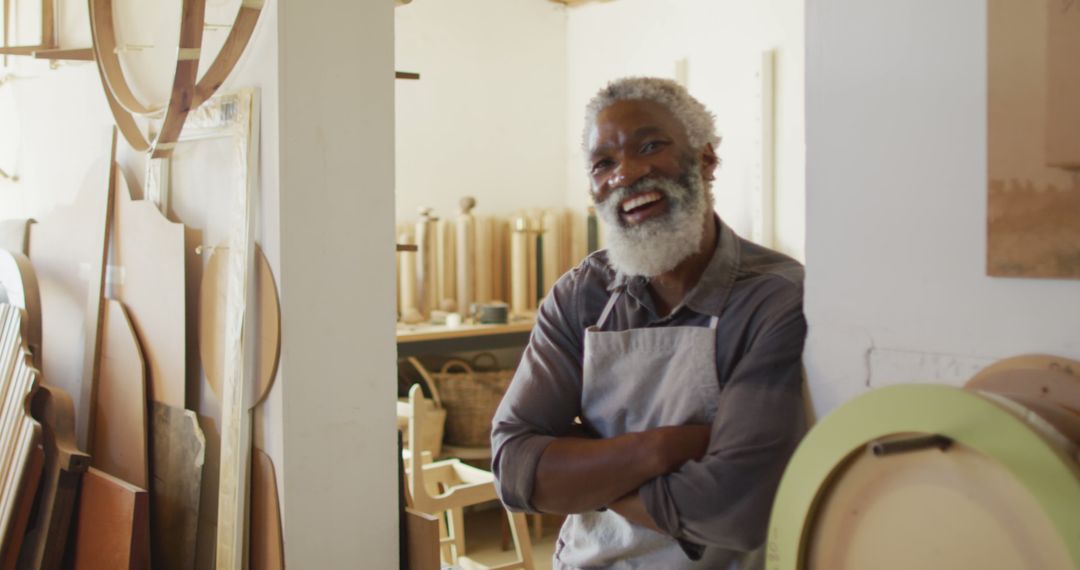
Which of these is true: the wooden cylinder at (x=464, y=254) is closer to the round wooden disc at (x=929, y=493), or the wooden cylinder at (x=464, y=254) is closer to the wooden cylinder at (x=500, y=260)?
the wooden cylinder at (x=500, y=260)

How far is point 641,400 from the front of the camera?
1559mm

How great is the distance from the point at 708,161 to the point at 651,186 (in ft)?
0.48

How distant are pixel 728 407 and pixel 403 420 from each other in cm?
297

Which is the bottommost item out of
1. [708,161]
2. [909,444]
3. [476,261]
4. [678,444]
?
[678,444]

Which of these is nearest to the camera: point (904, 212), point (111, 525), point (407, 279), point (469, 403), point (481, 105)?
point (904, 212)

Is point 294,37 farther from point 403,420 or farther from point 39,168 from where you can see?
point 403,420

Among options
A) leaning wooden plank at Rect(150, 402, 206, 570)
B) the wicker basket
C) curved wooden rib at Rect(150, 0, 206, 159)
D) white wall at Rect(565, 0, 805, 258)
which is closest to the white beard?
curved wooden rib at Rect(150, 0, 206, 159)

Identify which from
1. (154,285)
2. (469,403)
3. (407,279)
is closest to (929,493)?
(154,285)

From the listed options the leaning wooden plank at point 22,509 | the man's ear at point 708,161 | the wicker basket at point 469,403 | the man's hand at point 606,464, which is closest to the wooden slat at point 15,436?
the leaning wooden plank at point 22,509

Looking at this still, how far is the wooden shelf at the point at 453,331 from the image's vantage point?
14.5 ft

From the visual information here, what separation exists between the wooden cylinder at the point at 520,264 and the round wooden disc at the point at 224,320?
113 inches

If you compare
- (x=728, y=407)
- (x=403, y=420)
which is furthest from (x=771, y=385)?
(x=403, y=420)

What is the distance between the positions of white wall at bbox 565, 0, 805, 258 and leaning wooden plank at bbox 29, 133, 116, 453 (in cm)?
A: 293

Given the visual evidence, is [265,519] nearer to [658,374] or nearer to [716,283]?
[658,374]
